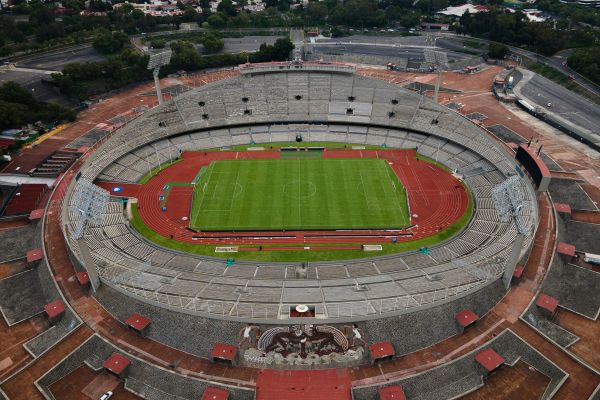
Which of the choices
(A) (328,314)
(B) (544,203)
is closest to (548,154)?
(B) (544,203)

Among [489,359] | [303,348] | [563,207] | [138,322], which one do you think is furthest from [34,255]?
[563,207]

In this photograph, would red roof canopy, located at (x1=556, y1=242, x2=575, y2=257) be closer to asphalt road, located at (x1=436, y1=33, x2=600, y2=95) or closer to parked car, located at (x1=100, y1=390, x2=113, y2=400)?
parked car, located at (x1=100, y1=390, x2=113, y2=400)

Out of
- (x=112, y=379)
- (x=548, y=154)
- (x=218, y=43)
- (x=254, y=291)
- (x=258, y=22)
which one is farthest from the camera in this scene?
(x=258, y=22)

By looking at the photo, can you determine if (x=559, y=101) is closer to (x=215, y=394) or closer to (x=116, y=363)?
(x=215, y=394)

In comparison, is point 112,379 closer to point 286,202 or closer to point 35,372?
point 35,372

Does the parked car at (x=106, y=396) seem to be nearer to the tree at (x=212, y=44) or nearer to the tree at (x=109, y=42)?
the tree at (x=212, y=44)

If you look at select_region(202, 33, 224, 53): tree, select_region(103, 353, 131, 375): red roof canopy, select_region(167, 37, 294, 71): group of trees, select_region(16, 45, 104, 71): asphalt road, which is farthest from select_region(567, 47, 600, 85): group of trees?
select_region(16, 45, 104, 71): asphalt road
